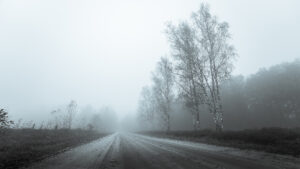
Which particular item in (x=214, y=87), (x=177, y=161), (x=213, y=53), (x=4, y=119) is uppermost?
(x=213, y=53)

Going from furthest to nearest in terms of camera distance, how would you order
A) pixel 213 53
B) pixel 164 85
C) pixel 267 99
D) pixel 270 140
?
pixel 267 99 → pixel 164 85 → pixel 213 53 → pixel 270 140

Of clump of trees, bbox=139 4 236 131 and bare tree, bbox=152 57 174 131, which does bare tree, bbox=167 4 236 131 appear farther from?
bare tree, bbox=152 57 174 131

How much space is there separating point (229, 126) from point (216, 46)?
1496 inches

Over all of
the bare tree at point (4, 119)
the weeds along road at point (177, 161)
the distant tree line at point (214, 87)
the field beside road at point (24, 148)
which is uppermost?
the distant tree line at point (214, 87)

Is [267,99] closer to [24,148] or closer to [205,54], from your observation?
[205,54]

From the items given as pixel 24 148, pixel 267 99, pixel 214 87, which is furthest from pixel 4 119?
pixel 267 99

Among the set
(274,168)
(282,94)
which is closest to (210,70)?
(274,168)

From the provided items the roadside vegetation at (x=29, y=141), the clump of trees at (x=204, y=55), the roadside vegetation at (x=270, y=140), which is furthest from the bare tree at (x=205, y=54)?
the roadside vegetation at (x=29, y=141)

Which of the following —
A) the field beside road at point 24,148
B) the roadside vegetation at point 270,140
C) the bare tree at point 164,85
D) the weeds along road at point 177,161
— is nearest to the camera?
the weeds along road at point 177,161

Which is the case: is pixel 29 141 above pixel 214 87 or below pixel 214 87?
below

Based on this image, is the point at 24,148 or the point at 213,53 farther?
the point at 213,53

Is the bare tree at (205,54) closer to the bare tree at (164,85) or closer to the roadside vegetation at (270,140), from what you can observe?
the roadside vegetation at (270,140)

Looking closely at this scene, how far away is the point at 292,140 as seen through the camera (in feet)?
32.7

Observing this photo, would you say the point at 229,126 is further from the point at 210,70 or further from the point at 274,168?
the point at 274,168
